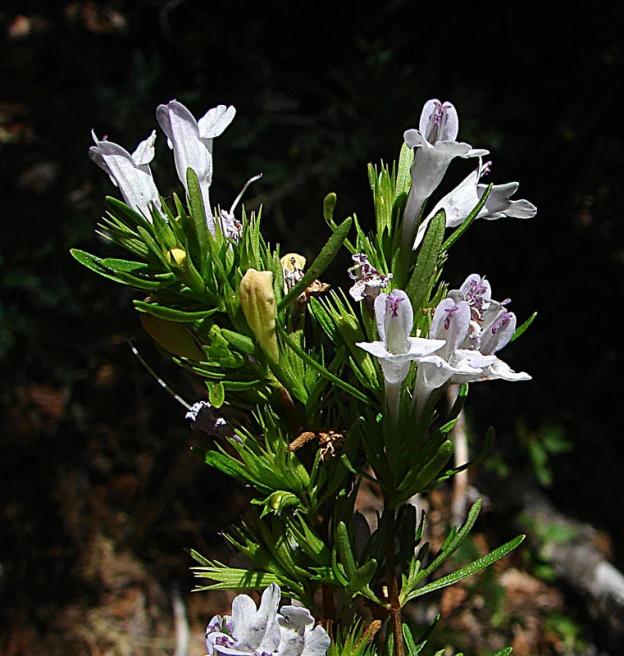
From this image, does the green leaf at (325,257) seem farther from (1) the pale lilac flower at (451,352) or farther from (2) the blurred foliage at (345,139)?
(2) the blurred foliage at (345,139)

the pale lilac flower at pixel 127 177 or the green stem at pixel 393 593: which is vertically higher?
the pale lilac flower at pixel 127 177

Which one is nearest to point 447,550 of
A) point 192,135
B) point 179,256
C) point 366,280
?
point 366,280

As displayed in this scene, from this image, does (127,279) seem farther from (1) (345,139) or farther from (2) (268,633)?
(1) (345,139)

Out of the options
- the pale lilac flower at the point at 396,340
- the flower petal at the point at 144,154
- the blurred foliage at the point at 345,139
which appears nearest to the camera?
the pale lilac flower at the point at 396,340

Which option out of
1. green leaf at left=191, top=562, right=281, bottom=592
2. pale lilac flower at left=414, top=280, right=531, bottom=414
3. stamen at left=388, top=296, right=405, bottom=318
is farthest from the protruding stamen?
green leaf at left=191, top=562, right=281, bottom=592

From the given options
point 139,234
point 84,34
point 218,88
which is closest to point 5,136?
point 84,34

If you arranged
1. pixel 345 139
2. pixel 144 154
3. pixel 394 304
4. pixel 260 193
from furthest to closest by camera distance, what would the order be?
pixel 260 193 → pixel 345 139 → pixel 144 154 → pixel 394 304

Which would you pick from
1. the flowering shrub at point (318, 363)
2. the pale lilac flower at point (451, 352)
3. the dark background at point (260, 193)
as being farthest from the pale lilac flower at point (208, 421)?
the dark background at point (260, 193)
